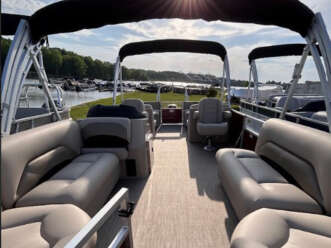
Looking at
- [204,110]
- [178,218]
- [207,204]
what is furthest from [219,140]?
[178,218]

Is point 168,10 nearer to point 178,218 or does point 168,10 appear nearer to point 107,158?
point 107,158

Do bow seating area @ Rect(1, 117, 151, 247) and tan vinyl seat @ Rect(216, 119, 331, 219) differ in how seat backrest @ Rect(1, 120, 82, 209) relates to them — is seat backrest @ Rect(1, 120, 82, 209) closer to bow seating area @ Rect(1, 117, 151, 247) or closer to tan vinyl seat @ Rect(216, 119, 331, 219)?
bow seating area @ Rect(1, 117, 151, 247)

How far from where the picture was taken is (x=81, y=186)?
5.47 feet

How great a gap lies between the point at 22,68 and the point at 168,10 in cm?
152

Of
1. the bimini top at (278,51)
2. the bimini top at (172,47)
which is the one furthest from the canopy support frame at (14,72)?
the bimini top at (278,51)

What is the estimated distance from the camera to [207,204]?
2.25m

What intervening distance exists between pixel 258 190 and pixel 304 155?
492 mm

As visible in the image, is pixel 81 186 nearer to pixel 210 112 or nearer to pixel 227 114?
pixel 210 112

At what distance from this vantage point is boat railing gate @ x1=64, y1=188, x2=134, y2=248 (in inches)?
33.0

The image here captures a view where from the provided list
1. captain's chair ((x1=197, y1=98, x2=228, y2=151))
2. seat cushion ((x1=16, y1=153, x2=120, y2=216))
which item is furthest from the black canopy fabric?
captain's chair ((x1=197, y1=98, x2=228, y2=151))

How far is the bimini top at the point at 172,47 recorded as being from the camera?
490 centimetres

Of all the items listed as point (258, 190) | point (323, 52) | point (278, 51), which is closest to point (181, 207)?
point (258, 190)

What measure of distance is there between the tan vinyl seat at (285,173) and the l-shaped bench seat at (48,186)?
114 centimetres

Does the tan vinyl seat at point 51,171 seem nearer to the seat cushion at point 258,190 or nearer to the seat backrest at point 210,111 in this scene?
the seat cushion at point 258,190
